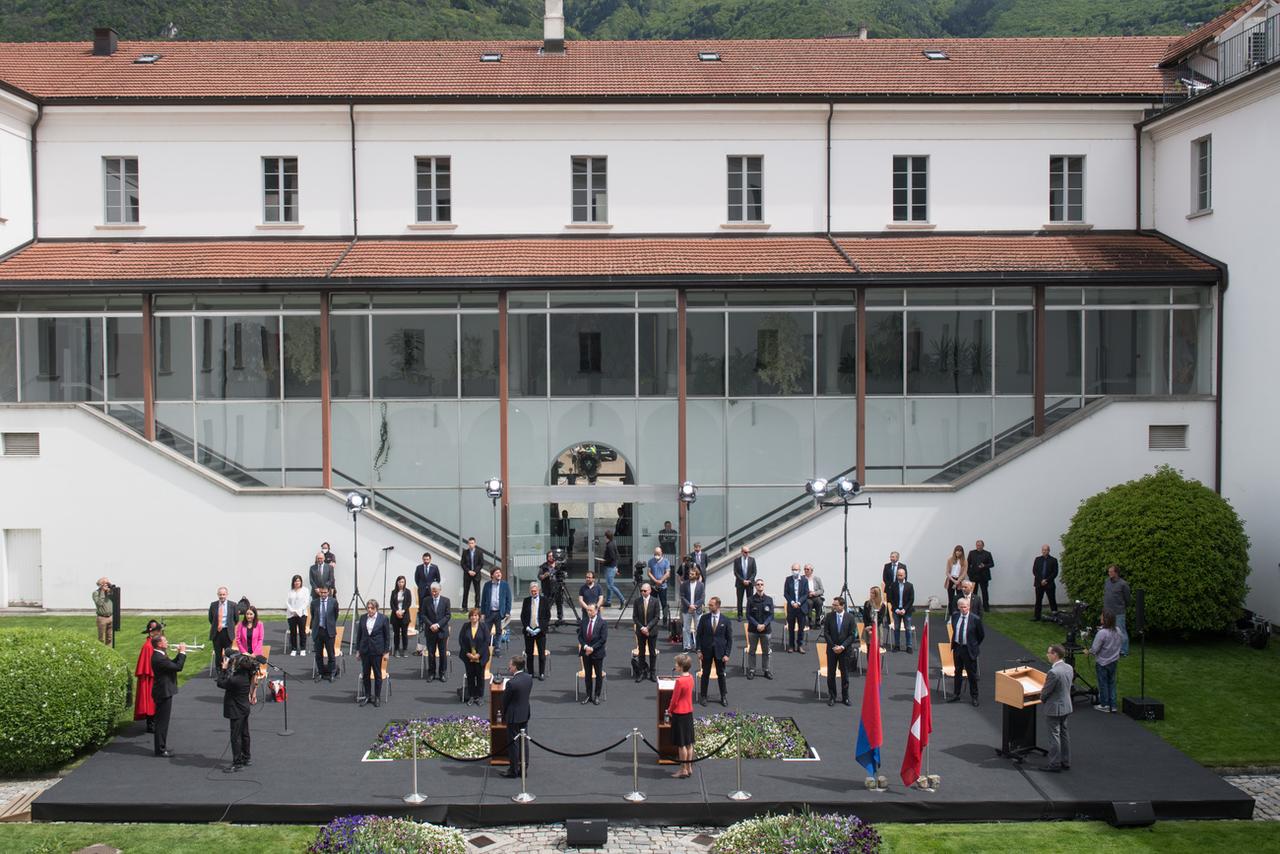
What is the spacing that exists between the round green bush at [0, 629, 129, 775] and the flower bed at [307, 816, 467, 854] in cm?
457

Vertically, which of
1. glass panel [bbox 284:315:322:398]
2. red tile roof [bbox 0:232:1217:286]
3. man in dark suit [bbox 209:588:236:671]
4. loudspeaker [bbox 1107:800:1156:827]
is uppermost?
red tile roof [bbox 0:232:1217:286]

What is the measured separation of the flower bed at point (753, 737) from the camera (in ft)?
51.5

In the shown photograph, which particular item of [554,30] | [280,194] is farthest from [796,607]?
[554,30]

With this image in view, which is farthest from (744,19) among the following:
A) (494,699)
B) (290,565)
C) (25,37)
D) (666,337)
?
(494,699)

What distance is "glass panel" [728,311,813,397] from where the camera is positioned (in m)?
26.0

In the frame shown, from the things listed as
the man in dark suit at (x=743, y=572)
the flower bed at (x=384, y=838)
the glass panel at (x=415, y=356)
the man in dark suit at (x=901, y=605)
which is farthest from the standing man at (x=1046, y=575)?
the flower bed at (x=384, y=838)

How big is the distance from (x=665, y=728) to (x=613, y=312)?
12.2 meters

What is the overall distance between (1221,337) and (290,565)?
20394mm

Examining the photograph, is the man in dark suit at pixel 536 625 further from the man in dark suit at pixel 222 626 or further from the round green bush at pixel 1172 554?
the round green bush at pixel 1172 554

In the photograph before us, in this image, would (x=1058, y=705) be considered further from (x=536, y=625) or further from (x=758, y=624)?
(x=536, y=625)

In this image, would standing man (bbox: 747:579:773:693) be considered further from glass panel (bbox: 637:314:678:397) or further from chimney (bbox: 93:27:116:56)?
chimney (bbox: 93:27:116:56)

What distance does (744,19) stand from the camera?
62.0 metres

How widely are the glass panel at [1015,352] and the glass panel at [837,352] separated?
10.6ft

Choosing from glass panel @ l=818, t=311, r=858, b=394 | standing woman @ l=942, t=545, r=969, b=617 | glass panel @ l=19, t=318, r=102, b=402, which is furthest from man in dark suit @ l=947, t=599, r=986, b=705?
glass panel @ l=19, t=318, r=102, b=402
